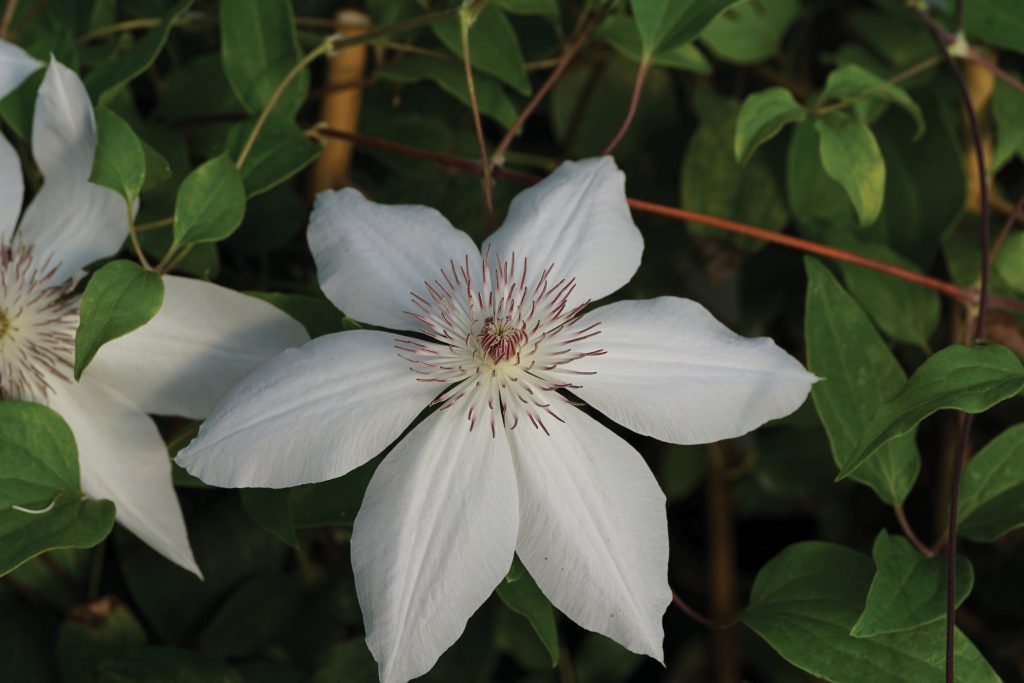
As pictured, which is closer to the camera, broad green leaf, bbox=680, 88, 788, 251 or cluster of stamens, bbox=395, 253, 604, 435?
cluster of stamens, bbox=395, 253, 604, 435

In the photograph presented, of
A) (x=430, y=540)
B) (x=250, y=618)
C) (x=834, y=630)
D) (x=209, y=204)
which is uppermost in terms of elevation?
(x=209, y=204)

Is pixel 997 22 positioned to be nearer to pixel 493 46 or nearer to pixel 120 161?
pixel 493 46

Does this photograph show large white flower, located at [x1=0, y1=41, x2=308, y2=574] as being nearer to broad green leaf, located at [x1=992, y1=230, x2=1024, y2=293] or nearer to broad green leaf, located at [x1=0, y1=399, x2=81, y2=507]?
broad green leaf, located at [x1=0, y1=399, x2=81, y2=507]

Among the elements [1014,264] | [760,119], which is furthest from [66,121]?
[1014,264]

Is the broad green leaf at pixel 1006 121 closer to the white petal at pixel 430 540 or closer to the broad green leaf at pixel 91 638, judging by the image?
the white petal at pixel 430 540

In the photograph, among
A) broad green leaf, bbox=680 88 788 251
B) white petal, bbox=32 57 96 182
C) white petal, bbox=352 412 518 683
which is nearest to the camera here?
white petal, bbox=352 412 518 683

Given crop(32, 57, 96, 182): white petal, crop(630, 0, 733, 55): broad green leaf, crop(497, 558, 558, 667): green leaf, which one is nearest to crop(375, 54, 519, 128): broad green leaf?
crop(630, 0, 733, 55): broad green leaf
